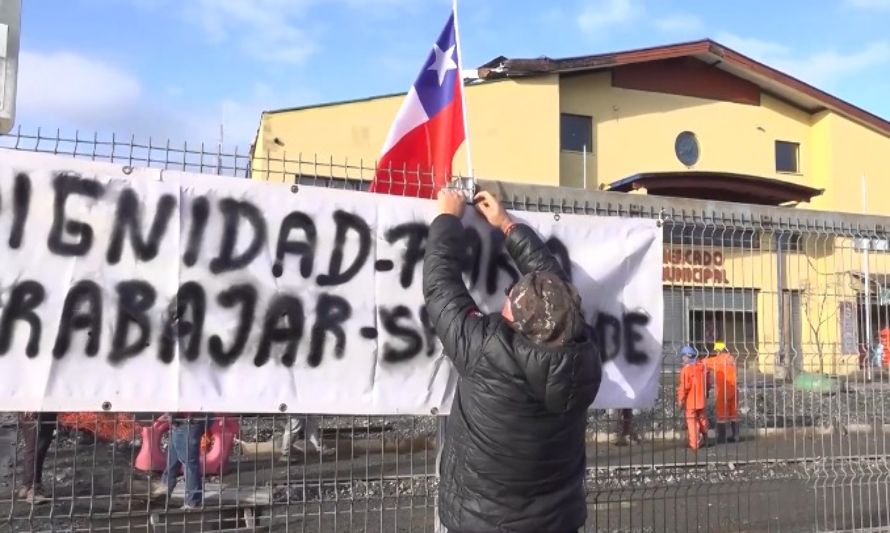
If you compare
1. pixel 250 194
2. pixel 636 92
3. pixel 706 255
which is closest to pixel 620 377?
pixel 706 255

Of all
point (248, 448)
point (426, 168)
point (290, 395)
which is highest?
point (426, 168)

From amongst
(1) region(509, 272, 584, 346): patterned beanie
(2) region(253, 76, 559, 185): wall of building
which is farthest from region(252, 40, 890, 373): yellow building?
(1) region(509, 272, 584, 346): patterned beanie

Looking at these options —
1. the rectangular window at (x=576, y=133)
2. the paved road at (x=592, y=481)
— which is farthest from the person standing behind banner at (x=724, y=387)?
the rectangular window at (x=576, y=133)

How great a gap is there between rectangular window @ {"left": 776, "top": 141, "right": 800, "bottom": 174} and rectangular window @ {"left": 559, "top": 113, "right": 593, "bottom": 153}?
8.08m

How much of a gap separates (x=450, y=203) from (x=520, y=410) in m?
1.39

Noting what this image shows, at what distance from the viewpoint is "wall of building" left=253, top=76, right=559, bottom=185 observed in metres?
23.2

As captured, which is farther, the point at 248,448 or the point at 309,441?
the point at 248,448

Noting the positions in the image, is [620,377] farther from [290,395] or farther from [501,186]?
[290,395]

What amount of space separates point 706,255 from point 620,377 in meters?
1.12

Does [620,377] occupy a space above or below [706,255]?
below

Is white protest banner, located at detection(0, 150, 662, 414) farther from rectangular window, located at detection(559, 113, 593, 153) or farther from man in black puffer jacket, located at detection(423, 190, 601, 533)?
rectangular window, located at detection(559, 113, 593, 153)

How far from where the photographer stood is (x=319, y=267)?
A: 4359 mm

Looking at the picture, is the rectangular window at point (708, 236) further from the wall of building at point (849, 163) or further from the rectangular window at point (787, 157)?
the rectangular window at point (787, 157)

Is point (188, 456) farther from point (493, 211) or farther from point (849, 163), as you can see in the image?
point (849, 163)
